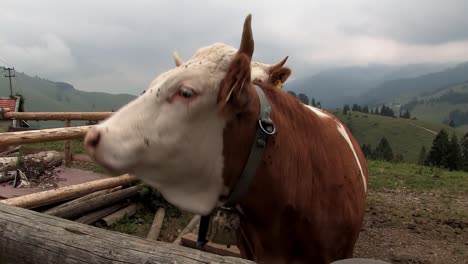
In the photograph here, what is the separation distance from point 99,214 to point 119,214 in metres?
0.33

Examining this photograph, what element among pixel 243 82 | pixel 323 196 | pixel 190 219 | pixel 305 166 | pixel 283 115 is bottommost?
pixel 190 219

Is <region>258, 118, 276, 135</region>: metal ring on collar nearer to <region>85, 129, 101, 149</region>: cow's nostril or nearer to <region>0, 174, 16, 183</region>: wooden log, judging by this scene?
<region>85, 129, 101, 149</region>: cow's nostril

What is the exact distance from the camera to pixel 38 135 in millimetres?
3816

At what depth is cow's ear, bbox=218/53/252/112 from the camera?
5.99ft

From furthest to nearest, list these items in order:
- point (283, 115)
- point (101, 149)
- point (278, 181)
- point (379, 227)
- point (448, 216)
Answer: point (448, 216) → point (379, 227) → point (283, 115) → point (278, 181) → point (101, 149)

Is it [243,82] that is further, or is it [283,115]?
[283,115]

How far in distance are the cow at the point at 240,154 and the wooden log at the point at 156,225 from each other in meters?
2.94

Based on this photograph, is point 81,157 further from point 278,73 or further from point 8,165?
point 278,73

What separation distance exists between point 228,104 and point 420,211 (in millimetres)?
6197

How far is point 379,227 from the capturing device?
627 centimetres

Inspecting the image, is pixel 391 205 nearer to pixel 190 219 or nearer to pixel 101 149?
pixel 190 219

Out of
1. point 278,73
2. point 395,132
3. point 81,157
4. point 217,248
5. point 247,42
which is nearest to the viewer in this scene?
point 247,42

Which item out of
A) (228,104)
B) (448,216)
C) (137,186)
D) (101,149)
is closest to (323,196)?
(228,104)

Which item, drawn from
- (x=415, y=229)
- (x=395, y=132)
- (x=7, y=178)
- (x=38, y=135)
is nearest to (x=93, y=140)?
(x=38, y=135)
